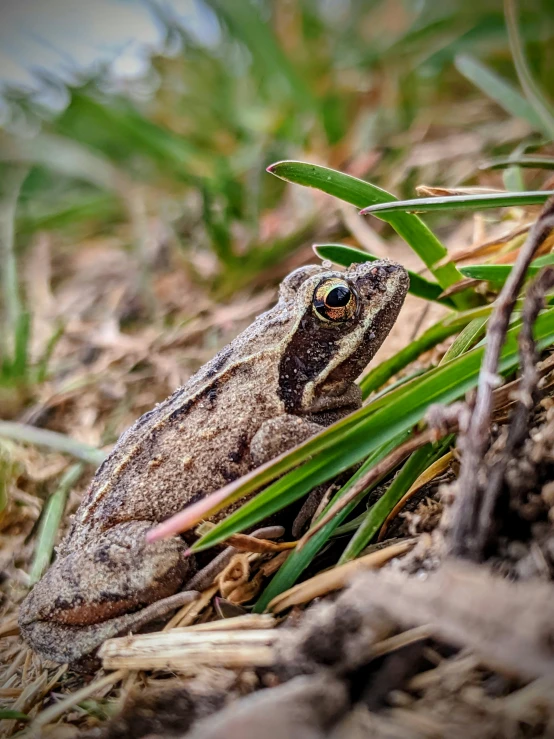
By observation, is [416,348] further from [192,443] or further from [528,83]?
[528,83]

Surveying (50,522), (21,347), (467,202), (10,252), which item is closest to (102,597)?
(50,522)

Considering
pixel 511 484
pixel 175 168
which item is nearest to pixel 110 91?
pixel 175 168

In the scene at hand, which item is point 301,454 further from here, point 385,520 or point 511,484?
point 511,484

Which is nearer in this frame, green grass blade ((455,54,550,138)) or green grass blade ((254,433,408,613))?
green grass blade ((254,433,408,613))

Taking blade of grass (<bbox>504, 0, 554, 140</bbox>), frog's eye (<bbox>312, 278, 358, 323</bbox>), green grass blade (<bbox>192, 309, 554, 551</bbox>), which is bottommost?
green grass blade (<bbox>192, 309, 554, 551</bbox>)

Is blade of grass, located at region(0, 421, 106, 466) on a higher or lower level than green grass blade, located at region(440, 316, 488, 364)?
higher

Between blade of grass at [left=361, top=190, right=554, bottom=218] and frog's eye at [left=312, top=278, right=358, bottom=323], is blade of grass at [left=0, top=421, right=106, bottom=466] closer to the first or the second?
frog's eye at [left=312, top=278, right=358, bottom=323]

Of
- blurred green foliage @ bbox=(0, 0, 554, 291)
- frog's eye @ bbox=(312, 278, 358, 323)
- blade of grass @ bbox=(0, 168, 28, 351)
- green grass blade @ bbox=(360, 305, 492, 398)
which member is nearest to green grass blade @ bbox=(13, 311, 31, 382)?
blade of grass @ bbox=(0, 168, 28, 351)

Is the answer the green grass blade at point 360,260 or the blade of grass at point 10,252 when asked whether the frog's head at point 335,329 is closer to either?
the green grass blade at point 360,260
